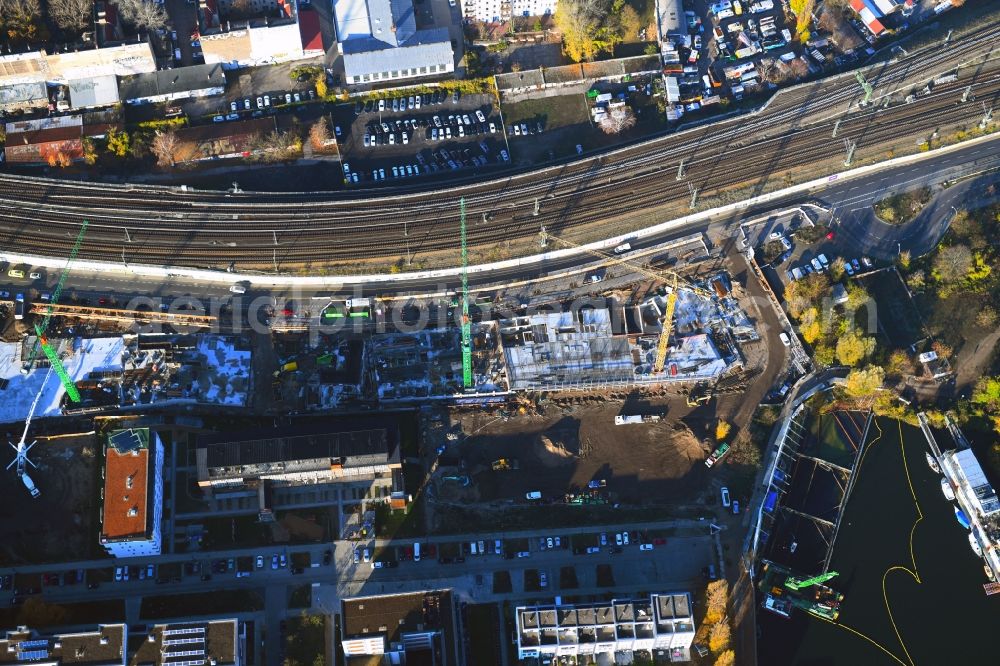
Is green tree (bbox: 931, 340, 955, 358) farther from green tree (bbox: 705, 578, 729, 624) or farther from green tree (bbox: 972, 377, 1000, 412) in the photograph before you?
green tree (bbox: 705, 578, 729, 624)

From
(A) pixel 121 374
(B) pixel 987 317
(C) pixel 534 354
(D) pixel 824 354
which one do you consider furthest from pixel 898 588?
(A) pixel 121 374

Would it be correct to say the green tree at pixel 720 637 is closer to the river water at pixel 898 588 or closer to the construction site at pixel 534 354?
the river water at pixel 898 588

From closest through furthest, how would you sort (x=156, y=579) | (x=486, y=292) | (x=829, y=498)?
(x=156, y=579) < (x=829, y=498) < (x=486, y=292)

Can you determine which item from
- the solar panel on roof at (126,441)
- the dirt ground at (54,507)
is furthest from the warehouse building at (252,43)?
the dirt ground at (54,507)

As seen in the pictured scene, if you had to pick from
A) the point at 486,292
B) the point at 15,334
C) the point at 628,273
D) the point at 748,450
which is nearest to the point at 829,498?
the point at 748,450

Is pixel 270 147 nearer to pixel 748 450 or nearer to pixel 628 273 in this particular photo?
pixel 628 273

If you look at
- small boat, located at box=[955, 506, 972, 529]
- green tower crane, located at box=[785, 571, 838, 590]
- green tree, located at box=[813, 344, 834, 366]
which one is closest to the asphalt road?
green tree, located at box=[813, 344, 834, 366]
